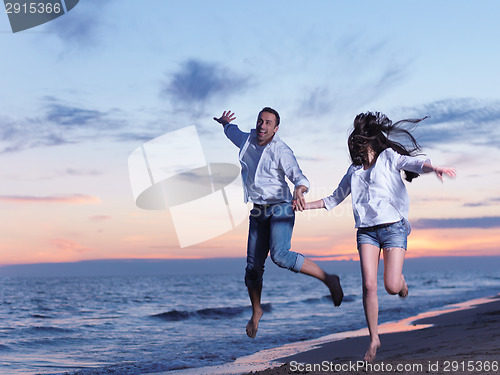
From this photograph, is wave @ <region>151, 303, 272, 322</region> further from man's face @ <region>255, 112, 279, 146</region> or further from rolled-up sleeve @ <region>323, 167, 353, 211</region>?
rolled-up sleeve @ <region>323, 167, 353, 211</region>

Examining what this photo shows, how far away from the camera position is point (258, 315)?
6207mm

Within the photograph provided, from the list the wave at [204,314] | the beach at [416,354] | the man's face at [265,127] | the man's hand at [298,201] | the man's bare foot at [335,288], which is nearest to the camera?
the beach at [416,354]

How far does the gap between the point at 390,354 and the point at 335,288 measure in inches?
68.7

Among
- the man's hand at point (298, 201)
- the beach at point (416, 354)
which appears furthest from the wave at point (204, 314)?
the man's hand at point (298, 201)

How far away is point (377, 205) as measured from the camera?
5.05m

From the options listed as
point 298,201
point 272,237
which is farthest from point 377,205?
point 272,237

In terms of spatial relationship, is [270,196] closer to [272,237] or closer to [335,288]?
[272,237]

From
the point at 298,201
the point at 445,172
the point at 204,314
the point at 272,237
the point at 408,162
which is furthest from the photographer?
the point at 204,314

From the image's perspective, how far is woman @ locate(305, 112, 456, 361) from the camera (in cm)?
503

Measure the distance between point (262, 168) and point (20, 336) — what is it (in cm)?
1072

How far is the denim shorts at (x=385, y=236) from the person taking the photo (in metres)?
5.02

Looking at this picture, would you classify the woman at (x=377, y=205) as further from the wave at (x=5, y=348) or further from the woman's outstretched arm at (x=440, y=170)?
the wave at (x=5, y=348)

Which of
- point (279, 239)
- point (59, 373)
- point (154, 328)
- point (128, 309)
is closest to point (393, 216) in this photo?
point (279, 239)

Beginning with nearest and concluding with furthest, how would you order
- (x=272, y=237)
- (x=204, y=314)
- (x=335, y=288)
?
1. (x=272, y=237)
2. (x=335, y=288)
3. (x=204, y=314)
